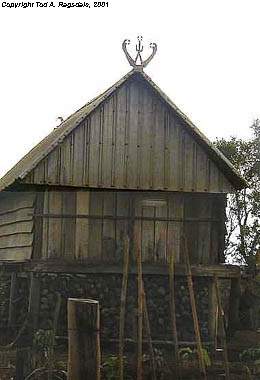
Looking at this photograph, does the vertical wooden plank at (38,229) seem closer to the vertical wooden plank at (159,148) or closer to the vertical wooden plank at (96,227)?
the vertical wooden plank at (96,227)

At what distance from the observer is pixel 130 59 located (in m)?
14.2

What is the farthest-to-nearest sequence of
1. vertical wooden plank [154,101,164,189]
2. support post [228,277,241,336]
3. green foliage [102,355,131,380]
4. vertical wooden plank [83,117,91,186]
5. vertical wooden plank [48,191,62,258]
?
support post [228,277,241,336] < vertical wooden plank [154,101,164,189] < vertical wooden plank [48,191,62,258] < vertical wooden plank [83,117,91,186] < green foliage [102,355,131,380]

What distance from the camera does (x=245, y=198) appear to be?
2780cm

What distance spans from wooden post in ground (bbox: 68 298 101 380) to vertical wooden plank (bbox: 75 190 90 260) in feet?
32.0

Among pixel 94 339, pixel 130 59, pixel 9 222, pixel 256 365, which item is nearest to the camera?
pixel 94 339

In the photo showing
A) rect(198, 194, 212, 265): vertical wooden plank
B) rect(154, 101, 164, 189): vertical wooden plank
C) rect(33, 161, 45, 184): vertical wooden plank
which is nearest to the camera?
rect(33, 161, 45, 184): vertical wooden plank

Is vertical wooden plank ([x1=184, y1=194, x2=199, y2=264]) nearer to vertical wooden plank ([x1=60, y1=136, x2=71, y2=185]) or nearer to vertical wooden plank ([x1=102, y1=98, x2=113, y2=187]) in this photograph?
vertical wooden plank ([x1=102, y1=98, x2=113, y2=187])

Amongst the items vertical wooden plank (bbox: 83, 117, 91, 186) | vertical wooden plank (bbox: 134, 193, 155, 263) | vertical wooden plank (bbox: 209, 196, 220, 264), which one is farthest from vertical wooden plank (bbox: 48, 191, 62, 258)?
vertical wooden plank (bbox: 209, 196, 220, 264)

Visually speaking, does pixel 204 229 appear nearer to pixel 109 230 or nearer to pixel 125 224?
pixel 125 224

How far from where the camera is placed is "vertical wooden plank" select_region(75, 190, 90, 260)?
1440 cm

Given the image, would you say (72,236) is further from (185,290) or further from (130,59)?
(130,59)

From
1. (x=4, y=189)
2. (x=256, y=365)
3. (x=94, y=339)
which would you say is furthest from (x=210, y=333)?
(x=94, y=339)

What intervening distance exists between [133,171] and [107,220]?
109 cm

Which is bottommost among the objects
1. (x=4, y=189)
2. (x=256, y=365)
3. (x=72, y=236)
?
(x=256, y=365)
